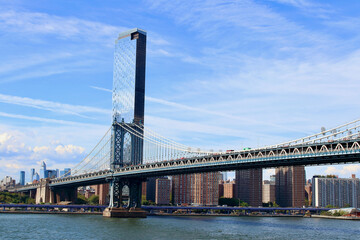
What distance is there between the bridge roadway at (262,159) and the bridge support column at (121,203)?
13.8 feet

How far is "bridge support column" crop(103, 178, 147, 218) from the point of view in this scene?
388 ft

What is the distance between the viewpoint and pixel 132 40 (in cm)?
18275

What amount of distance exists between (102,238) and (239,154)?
1232 inches

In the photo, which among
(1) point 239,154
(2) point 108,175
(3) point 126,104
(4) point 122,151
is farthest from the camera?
(3) point 126,104

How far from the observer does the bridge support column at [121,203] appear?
4658 inches

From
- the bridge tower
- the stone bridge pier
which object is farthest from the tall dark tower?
the stone bridge pier

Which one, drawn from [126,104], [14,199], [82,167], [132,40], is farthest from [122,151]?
[14,199]

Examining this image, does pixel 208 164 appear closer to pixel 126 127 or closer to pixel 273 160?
pixel 273 160

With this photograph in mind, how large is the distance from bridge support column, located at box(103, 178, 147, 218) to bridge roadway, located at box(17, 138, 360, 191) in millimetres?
4195

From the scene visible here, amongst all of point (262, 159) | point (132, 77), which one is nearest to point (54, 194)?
point (132, 77)

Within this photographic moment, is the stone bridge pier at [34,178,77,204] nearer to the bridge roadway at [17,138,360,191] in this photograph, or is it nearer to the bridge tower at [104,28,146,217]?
the bridge tower at [104,28,146,217]

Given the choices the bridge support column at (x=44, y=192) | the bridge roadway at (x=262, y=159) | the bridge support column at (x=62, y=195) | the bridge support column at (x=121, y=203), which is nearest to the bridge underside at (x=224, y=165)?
the bridge roadway at (x=262, y=159)

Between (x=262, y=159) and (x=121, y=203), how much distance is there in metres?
53.3

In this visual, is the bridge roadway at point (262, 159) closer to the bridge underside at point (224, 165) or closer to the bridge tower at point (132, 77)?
the bridge underside at point (224, 165)
